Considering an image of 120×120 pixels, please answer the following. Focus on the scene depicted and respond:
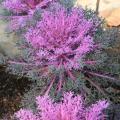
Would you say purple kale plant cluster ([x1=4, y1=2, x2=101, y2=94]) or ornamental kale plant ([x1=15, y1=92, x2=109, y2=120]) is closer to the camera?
ornamental kale plant ([x1=15, y1=92, x2=109, y2=120])

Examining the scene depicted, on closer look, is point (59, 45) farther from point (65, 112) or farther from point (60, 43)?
point (65, 112)

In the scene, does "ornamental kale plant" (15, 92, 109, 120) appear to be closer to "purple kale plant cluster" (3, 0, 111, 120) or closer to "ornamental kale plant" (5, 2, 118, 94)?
"purple kale plant cluster" (3, 0, 111, 120)

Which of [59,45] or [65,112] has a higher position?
[59,45]

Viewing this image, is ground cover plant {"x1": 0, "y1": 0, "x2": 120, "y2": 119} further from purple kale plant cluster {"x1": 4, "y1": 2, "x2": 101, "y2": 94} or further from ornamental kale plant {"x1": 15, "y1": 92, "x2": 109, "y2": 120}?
ornamental kale plant {"x1": 15, "y1": 92, "x2": 109, "y2": 120}

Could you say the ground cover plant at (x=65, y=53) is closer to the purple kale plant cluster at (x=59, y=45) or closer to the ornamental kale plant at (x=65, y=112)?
the purple kale plant cluster at (x=59, y=45)

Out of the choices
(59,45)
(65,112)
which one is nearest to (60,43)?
(59,45)

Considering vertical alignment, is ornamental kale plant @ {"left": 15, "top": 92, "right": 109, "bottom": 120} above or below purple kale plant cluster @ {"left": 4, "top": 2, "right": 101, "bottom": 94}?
below

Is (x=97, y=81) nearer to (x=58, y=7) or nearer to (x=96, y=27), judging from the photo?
(x=96, y=27)

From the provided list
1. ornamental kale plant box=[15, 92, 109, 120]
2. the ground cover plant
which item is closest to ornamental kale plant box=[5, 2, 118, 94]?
the ground cover plant

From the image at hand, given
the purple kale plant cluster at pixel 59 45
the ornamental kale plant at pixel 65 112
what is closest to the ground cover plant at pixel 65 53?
the purple kale plant cluster at pixel 59 45

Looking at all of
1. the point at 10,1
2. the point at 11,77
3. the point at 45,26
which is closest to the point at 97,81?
the point at 45,26

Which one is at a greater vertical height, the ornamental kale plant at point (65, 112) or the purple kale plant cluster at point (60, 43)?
the purple kale plant cluster at point (60, 43)
